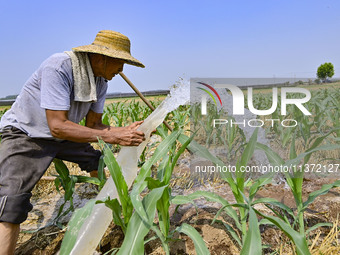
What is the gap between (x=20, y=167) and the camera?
171 cm

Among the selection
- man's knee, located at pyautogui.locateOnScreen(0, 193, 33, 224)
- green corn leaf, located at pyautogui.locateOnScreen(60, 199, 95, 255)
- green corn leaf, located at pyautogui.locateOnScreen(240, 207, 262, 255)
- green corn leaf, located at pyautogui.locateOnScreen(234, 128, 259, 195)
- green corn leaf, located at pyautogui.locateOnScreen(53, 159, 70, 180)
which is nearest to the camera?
green corn leaf, located at pyautogui.locateOnScreen(240, 207, 262, 255)

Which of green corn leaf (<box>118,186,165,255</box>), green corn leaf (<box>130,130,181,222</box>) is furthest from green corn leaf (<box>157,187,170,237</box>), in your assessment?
green corn leaf (<box>118,186,165,255</box>)

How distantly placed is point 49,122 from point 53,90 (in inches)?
6.5

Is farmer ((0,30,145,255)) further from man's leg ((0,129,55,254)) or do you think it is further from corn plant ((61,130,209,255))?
corn plant ((61,130,209,255))

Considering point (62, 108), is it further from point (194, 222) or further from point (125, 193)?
point (194, 222)

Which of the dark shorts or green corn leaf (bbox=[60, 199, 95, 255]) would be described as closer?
green corn leaf (bbox=[60, 199, 95, 255])

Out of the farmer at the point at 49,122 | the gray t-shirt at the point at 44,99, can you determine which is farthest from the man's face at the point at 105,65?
the gray t-shirt at the point at 44,99

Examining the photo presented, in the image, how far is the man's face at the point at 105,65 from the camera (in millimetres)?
1770

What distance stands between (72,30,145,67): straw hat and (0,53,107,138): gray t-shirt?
0.15m

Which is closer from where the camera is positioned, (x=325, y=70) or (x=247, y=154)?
(x=247, y=154)

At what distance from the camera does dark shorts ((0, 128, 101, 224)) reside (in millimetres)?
1596

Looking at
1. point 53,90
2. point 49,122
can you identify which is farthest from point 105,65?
point 49,122

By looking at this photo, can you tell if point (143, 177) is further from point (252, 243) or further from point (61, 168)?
point (61, 168)

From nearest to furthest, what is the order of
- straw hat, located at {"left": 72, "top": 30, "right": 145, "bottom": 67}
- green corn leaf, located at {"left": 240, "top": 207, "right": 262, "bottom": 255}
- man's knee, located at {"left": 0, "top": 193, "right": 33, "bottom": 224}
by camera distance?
green corn leaf, located at {"left": 240, "top": 207, "right": 262, "bottom": 255}, man's knee, located at {"left": 0, "top": 193, "right": 33, "bottom": 224}, straw hat, located at {"left": 72, "top": 30, "right": 145, "bottom": 67}
